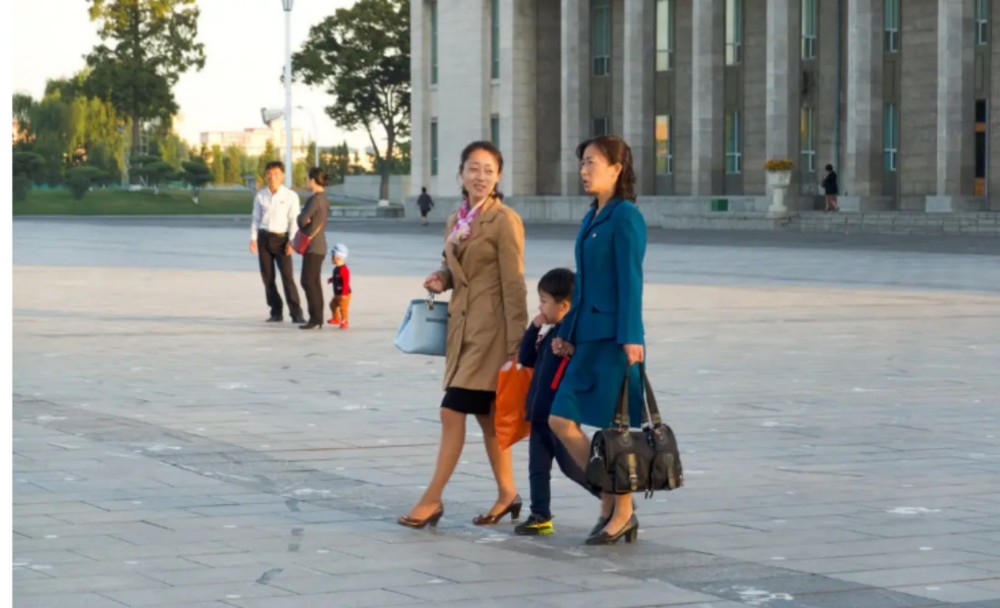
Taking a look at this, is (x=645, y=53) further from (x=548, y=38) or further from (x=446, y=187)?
(x=446, y=187)

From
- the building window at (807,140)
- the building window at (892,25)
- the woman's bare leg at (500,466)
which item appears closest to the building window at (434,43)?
the building window at (807,140)

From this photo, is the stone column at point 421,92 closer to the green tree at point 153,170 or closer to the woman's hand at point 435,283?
the green tree at point 153,170

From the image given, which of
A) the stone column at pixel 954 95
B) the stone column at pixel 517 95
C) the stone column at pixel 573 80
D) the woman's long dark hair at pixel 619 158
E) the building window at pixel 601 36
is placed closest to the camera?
the woman's long dark hair at pixel 619 158

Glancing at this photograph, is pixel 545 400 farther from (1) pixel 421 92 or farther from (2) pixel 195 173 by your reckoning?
(2) pixel 195 173

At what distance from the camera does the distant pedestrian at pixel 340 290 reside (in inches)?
779

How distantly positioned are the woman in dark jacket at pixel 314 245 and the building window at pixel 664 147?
51.2 m

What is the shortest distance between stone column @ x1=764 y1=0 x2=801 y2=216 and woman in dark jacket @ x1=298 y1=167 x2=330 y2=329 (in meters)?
43.3

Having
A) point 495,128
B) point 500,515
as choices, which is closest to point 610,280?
point 500,515

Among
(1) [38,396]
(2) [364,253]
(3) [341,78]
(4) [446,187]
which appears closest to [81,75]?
(3) [341,78]

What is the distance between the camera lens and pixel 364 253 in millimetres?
41094

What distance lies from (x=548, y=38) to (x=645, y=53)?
7.16 metres

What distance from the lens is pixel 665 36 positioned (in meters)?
70.9

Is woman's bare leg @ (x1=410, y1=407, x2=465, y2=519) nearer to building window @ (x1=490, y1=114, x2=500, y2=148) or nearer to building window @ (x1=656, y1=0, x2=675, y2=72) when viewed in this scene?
building window @ (x1=656, y1=0, x2=675, y2=72)

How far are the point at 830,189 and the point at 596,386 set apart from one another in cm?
5137
